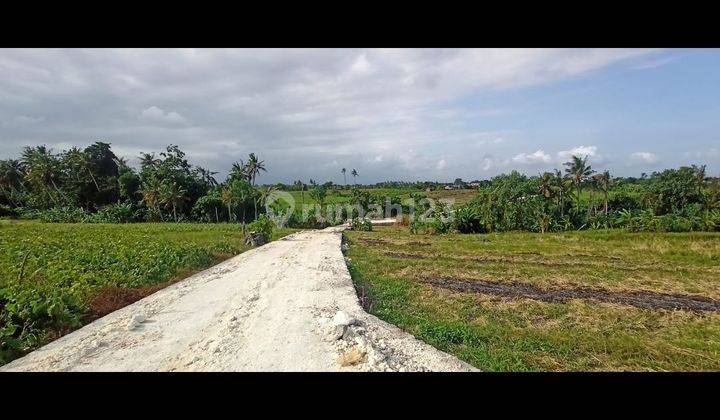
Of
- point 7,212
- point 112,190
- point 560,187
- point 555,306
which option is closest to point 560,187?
point 560,187

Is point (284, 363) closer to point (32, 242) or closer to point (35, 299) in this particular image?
point (35, 299)

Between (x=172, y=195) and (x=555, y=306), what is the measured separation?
112 ft

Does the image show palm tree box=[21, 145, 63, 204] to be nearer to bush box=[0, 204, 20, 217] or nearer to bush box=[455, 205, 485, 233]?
bush box=[0, 204, 20, 217]

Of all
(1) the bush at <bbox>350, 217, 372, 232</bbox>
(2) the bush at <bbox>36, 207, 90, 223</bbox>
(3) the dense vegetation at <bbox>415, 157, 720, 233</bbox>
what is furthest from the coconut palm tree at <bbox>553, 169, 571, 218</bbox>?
(2) the bush at <bbox>36, 207, 90, 223</bbox>

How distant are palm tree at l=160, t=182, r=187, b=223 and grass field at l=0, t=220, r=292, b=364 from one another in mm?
19049

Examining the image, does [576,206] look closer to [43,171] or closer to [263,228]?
[263,228]

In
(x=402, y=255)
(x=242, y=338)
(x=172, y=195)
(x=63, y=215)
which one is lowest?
(x=402, y=255)

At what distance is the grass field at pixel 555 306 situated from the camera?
222 inches

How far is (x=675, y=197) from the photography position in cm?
3453

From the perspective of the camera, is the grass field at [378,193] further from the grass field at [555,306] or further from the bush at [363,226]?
the grass field at [555,306]

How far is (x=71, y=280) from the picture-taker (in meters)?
9.01

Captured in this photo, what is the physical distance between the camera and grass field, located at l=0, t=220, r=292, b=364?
6.04 meters
